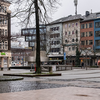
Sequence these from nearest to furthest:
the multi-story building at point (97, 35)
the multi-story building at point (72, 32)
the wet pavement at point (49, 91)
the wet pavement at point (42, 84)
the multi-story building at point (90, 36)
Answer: the wet pavement at point (49, 91)
the wet pavement at point (42, 84)
the multi-story building at point (97, 35)
the multi-story building at point (90, 36)
the multi-story building at point (72, 32)

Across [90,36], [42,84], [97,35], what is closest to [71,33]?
[90,36]

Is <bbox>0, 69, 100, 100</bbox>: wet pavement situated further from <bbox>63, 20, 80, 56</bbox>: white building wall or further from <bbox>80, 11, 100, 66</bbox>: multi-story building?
<bbox>63, 20, 80, 56</bbox>: white building wall

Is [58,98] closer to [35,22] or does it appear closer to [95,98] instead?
[95,98]

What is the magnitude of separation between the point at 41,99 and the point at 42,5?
57.1 ft

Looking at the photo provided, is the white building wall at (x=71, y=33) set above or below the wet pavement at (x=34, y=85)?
above

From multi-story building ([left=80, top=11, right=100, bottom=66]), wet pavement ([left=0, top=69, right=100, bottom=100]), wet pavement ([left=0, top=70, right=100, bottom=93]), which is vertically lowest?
wet pavement ([left=0, top=70, right=100, bottom=93])

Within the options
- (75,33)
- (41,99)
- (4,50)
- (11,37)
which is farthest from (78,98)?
(75,33)

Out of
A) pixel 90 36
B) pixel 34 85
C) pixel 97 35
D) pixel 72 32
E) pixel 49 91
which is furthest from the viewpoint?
pixel 72 32

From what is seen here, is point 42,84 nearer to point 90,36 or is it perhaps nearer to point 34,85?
point 34,85

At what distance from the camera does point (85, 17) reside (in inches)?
3152

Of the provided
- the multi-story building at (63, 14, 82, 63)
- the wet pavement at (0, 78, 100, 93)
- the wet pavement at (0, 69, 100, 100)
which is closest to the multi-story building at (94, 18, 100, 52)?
the multi-story building at (63, 14, 82, 63)

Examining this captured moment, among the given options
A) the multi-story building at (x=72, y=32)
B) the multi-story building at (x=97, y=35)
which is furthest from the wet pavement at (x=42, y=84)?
the multi-story building at (x=72, y=32)

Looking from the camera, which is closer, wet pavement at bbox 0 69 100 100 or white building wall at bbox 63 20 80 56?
wet pavement at bbox 0 69 100 100

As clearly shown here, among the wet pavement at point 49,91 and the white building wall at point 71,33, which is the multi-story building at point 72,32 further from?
the wet pavement at point 49,91
